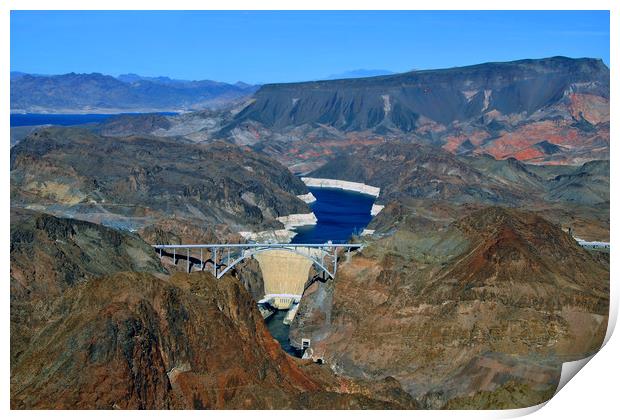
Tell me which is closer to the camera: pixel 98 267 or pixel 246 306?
pixel 246 306

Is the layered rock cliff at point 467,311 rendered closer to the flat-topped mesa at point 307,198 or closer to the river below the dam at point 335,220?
the river below the dam at point 335,220

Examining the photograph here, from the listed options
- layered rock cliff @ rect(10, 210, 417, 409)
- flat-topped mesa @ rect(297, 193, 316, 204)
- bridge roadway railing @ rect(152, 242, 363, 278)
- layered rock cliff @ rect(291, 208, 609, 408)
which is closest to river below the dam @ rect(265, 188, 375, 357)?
flat-topped mesa @ rect(297, 193, 316, 204)

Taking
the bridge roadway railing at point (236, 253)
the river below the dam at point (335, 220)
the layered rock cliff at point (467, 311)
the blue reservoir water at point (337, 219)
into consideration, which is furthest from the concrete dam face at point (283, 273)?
the blue reservoir water at point (337, 219)

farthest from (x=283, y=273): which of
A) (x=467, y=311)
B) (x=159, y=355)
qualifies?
(x=159, y=355)

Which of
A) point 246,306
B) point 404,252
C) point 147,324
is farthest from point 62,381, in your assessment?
point 404,252

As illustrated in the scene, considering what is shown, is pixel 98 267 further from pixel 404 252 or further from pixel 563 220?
pixel 563 220

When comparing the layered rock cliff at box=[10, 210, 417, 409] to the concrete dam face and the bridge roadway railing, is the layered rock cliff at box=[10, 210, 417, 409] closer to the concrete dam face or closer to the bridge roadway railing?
the bridge roadway railing

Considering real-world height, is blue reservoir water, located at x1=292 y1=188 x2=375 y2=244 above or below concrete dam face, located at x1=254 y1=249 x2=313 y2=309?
below
